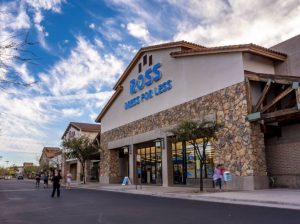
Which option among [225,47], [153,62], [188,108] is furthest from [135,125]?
[225,47]

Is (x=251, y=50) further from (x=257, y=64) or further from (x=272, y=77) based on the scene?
Result: (x=272, y=77)

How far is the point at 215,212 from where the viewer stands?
38.4 ft

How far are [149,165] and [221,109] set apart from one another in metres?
14.1

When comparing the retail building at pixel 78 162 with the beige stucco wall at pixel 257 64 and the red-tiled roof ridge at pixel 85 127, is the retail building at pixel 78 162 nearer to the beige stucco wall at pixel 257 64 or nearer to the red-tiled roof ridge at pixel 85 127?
the red-tiled roof ridge at pixel 85 127

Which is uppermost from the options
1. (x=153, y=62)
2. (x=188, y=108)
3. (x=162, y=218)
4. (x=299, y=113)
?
(x=153, y=62)

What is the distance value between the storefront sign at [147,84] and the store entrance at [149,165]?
184 inches

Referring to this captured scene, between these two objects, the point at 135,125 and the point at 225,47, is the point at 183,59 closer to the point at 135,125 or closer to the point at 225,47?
the point at 225,47

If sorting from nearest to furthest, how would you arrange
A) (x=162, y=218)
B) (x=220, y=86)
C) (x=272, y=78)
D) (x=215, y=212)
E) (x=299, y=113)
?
1. (x=162, y=218)
2. (x=215, y=212)
3. (x=299, y=113)
4. (x=272, y=78)
5. (x=220, y=86)

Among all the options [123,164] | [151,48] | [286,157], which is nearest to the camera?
[286,157]

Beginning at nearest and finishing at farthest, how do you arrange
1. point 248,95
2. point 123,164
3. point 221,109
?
1. point 248,95
2. point 221,109
3. point 123,164

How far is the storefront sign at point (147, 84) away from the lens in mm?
30188

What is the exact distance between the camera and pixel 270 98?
2300cm

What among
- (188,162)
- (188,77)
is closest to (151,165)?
(188,162)

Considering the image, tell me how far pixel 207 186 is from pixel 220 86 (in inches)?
295
